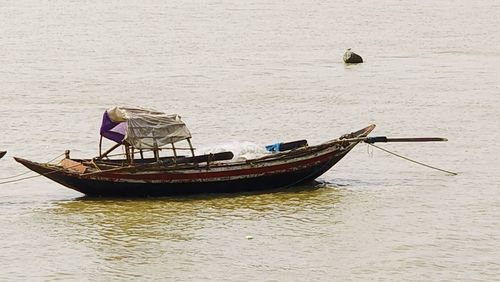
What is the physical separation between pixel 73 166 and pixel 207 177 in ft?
9.35

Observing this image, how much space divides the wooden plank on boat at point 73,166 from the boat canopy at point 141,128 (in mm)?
821

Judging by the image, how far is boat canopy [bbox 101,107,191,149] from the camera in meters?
24.3

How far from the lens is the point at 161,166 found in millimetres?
24656

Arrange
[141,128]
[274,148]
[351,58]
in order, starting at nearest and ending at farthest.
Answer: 1. [141,128]
2. [274,148]
3. [351,58]

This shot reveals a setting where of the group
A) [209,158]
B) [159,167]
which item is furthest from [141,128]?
[209,158]

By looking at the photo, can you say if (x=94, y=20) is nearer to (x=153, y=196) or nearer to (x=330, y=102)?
(x=330, y=102)

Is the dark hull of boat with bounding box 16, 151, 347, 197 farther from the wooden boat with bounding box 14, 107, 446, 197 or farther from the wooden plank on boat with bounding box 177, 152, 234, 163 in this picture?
the wooden plank on boat with bounding box 177, 152, 234, 163

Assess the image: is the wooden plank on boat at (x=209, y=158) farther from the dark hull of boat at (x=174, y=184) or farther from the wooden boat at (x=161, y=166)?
the dark hull of boat at (x=174, y=184)

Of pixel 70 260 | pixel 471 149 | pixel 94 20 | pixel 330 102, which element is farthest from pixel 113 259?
pixel 94 20

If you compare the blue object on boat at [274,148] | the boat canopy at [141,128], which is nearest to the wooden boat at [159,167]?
the boat canopy at [141,128]

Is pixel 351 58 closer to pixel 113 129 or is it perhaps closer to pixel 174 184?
pixel 174 184

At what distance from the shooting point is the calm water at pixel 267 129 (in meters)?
21.4

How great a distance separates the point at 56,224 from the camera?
23.5 metres

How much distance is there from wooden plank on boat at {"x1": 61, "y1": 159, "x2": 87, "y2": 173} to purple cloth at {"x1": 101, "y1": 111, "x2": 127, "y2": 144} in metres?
0.82
